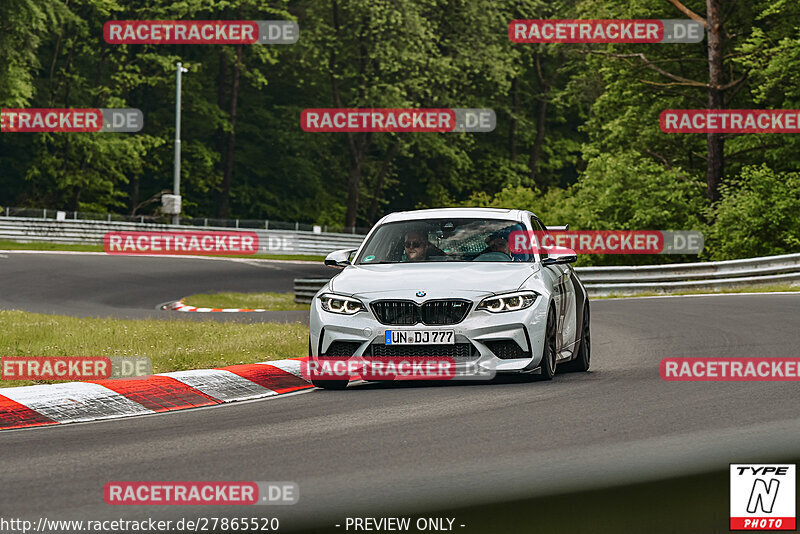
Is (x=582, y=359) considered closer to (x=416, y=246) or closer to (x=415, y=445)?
(x=416, y=246)

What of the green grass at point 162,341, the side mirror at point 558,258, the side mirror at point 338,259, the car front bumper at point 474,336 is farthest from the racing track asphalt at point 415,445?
the green grass at point 162,341

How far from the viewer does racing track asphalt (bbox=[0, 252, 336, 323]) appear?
2638cm

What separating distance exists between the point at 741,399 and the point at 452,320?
7.83ft

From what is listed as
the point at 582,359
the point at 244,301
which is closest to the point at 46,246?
the point at 244,301

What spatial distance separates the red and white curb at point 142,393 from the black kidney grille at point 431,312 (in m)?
1.18

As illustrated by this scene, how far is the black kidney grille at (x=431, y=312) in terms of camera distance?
1041 centimetres

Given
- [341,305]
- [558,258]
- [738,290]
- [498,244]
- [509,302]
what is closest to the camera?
[509,302]

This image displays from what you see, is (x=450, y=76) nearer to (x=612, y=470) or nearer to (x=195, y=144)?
(x=195, y=144)

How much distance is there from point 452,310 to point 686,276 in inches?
696

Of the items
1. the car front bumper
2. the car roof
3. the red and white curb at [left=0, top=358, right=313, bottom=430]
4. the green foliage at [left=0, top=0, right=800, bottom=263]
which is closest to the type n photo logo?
the car front bumper

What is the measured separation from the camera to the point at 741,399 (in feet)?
31.3

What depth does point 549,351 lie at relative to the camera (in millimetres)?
10789

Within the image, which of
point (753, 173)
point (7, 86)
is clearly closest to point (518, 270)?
point (753, 173)

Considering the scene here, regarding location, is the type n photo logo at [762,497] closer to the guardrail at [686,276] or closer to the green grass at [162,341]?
the green grass at [162,341]
